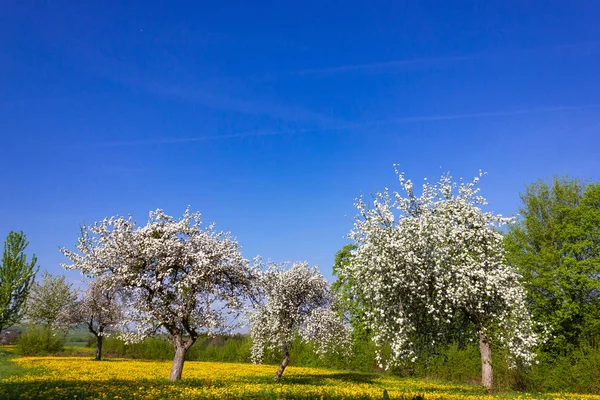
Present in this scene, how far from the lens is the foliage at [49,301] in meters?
63.9

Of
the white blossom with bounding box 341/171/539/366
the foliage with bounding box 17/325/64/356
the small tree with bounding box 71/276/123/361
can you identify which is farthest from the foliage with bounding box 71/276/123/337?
the white blossom with bounding box 341/171/539/366

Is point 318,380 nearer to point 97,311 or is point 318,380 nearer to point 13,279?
point 13,279

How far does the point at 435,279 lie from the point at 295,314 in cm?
1310

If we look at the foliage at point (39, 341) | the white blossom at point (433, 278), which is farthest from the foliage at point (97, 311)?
the white blossom at point (433, 278)

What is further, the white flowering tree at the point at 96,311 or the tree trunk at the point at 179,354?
the white flowering tree at the point at 96,311

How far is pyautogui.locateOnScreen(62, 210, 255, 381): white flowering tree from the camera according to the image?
24875 mm

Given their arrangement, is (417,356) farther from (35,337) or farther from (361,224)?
(35,337)

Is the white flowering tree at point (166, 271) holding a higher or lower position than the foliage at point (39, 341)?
higher

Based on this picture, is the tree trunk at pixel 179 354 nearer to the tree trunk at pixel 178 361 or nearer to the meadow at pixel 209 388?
the tree trunk at pixel 178 361

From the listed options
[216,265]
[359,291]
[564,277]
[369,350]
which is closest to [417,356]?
[359,291]

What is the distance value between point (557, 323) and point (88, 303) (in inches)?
2168

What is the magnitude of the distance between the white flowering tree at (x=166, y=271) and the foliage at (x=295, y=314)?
4839 mm

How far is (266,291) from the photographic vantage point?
103ft

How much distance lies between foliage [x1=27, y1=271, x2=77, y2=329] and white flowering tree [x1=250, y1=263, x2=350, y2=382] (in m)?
43.0
